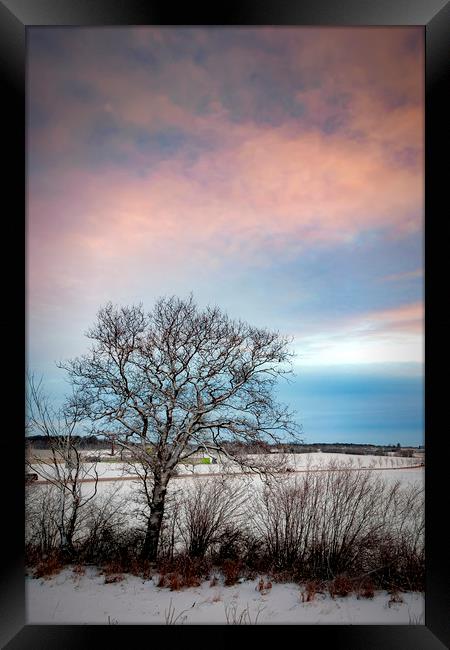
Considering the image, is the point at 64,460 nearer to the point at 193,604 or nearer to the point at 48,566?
the point at 48,566

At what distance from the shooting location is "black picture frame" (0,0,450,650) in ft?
6.64

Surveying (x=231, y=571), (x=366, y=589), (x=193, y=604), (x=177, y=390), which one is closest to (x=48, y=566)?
(x=193, y=604)

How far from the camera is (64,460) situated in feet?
9.62

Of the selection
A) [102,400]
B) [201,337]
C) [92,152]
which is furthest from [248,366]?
[92,152]

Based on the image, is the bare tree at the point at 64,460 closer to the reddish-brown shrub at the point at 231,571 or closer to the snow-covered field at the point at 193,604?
the snow-covered field at the point at 193,604

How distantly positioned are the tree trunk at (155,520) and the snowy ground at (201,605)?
200mm

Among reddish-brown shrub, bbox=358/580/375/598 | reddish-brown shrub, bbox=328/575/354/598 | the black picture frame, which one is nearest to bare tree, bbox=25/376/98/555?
the black picture frame

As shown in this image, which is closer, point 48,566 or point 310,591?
point 310,591

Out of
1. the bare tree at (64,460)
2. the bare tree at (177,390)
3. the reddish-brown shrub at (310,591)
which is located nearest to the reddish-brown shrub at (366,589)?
the reddish-brown shrub at (310,591)

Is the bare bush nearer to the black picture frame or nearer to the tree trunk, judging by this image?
the tree trunk

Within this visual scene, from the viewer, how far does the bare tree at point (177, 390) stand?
2.88 meters

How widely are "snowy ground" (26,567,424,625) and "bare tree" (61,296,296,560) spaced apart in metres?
0.40
